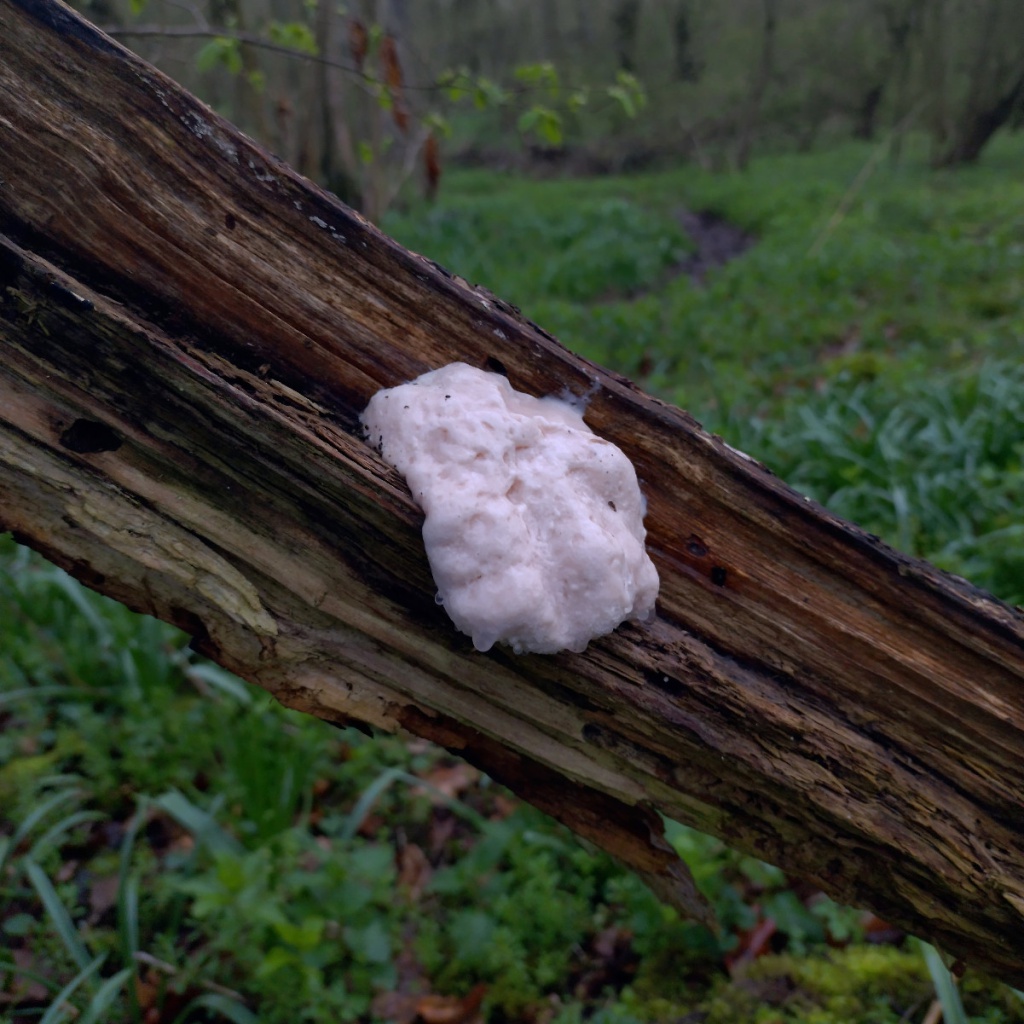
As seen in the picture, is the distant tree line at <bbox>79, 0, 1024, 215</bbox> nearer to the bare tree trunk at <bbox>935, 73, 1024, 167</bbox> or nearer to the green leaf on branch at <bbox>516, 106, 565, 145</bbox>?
the bare tree trunk at <bbox>935, 73, 1024, 167</bbox>

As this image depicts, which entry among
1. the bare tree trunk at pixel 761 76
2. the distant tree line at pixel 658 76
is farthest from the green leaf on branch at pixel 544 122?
the bare tree trunk at pixel 761 76

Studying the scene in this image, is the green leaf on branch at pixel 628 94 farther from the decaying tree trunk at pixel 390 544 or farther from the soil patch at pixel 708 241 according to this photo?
the soil patch at pixel 708 241

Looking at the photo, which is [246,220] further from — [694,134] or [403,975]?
[694,134]

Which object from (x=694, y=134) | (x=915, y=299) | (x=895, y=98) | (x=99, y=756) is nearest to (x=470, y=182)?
(x=694, y=134)

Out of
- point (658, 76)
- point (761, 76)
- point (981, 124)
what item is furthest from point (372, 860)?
point (658, 76)

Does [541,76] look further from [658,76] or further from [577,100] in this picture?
[658,76]
